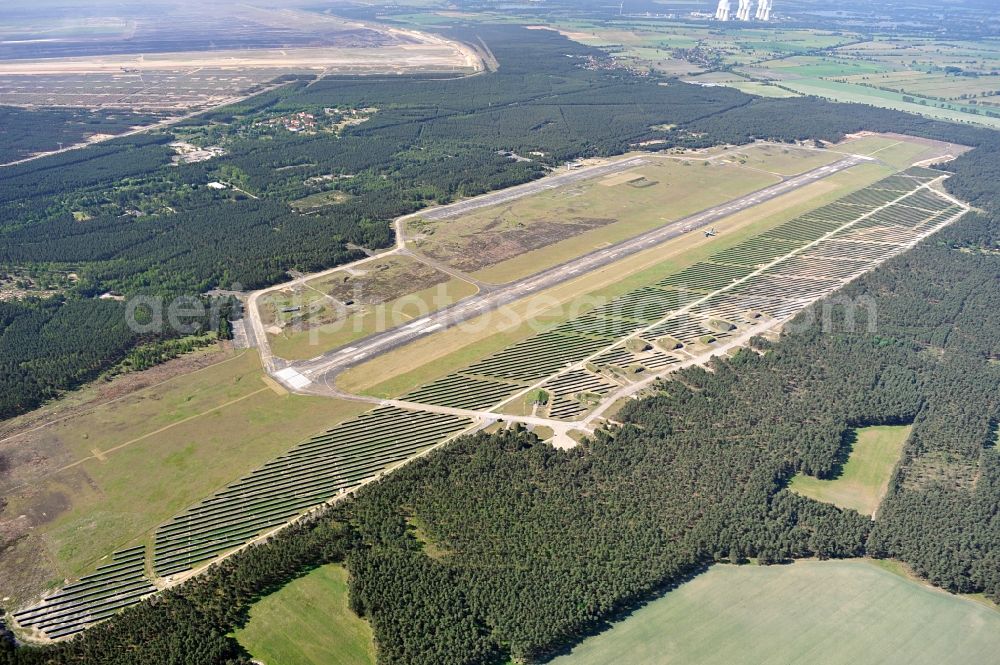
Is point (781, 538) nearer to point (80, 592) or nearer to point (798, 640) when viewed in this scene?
point (798, 640)

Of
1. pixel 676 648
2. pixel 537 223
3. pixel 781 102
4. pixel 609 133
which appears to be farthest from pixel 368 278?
pixel 781 102

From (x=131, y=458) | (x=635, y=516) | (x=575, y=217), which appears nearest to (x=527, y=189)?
(x=575, y=217)

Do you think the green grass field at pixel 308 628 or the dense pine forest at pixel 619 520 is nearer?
the green grass field at pixel 308 628

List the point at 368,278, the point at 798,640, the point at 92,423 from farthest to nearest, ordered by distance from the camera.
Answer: the point at 368,278 → the point at 92,423 → the point at 798,640

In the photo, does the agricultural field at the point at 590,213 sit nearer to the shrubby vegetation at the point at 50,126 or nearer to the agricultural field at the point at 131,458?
the agricultural field at the point at 131,458

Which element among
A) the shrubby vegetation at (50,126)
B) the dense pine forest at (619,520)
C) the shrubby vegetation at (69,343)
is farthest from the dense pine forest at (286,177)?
the dense pine forest at (619,520)

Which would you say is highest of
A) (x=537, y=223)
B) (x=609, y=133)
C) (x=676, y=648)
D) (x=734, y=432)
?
(x=609, y=133)

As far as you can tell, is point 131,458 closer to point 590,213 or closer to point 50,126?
point 590,213
